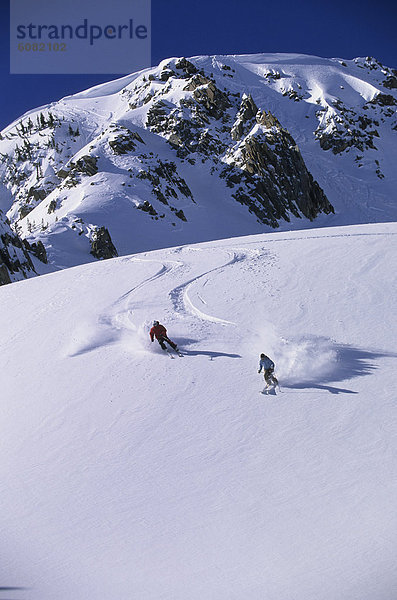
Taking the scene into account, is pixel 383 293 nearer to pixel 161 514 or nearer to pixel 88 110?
pixel 161 514

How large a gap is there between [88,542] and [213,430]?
2.93m

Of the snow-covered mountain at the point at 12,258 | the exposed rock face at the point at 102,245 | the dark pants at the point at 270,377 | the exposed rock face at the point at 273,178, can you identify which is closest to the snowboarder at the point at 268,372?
the dark pants at the point at 270,377

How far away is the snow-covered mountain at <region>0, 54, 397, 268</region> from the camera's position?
2094 inches

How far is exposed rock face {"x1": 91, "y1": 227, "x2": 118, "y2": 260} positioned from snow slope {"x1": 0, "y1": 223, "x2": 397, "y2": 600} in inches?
1161

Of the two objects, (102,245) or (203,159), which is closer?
(102,245)

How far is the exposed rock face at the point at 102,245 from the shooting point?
4359 centimetres

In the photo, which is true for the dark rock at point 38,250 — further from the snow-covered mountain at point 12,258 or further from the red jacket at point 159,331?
the red jacket at point 159,331

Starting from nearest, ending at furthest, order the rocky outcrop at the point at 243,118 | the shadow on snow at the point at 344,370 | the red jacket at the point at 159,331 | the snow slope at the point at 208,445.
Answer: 1. the snow slope at the point at 208,445
2. the shadow on snow at the point at 344,370
3. the red jacket at the point at 159,331
4. the rocky outcrop at the point at 243,118

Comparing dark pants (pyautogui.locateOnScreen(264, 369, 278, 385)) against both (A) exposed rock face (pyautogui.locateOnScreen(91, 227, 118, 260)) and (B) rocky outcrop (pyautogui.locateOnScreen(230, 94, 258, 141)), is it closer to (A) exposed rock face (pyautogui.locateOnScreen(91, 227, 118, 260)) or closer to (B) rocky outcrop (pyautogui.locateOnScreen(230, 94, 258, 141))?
(A) exposed rock face (pyautogui.locateOnScreen(91, 227, 118, 260))

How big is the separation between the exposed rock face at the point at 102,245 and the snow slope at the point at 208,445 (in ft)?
96.8

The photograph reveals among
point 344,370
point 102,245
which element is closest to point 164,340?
point 344,370

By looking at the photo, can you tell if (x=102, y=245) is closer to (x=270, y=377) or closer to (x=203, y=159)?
(x=270, y=377)

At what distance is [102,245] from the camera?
145 feet

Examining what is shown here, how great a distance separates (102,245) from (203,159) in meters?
38.1
